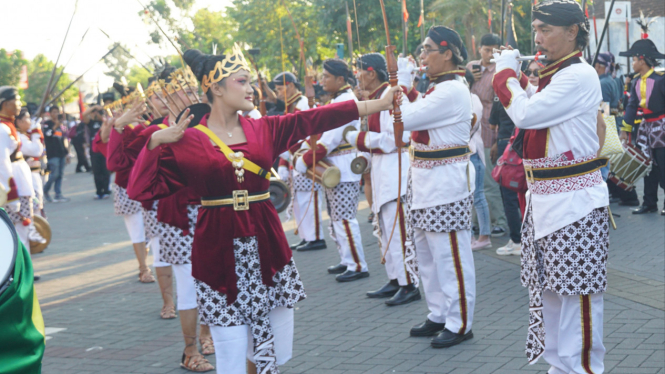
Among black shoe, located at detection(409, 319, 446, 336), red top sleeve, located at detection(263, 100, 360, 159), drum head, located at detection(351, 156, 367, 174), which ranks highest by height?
red top sleeve, located at detection(263, 100, 360, 159)

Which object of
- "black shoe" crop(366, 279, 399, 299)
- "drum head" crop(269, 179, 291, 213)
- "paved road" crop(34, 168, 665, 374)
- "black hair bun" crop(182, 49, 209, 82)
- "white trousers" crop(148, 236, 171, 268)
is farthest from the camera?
"drum head" crop(269, 179, 291, 213)

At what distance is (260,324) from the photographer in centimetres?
375

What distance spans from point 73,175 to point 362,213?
16.5 meters

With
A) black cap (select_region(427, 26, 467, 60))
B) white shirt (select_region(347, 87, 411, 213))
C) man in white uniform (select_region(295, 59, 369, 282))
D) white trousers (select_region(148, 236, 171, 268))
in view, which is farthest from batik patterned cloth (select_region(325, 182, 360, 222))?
black cap (select_region(427, 26, 467, 60))

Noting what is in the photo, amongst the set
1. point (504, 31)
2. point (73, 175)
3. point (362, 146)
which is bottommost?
point (73, 175)

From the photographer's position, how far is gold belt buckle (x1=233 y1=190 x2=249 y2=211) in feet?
12.1

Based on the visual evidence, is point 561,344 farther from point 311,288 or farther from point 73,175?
point 73,175

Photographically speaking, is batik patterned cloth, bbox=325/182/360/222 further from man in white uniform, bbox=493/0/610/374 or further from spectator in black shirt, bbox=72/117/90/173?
spectator in black shirt, bbox=72/117/90/173

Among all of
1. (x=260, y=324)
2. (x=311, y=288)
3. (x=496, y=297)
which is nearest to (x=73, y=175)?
(x=311, y=288)

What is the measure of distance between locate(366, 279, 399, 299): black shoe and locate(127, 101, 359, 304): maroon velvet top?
123 inches

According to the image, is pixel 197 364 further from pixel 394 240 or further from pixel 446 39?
pixel 446 39

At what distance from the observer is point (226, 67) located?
12.4ft

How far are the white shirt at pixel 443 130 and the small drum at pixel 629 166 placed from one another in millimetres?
5375

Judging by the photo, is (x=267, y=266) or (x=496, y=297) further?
(x=496, y=297)
